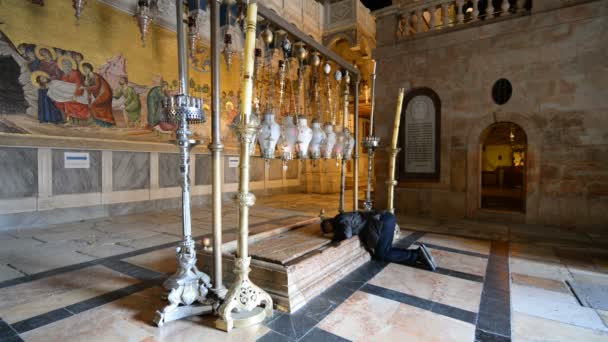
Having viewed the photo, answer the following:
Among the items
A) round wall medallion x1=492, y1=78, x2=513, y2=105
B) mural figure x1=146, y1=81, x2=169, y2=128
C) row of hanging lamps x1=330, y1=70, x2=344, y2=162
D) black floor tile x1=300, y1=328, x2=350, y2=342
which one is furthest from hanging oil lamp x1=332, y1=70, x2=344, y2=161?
mural figure x1=146, y1=81, x2=169, y2=128

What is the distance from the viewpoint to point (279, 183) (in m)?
11.7

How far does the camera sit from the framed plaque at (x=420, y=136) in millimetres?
6871

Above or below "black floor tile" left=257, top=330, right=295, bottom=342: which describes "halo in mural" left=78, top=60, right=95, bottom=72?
above

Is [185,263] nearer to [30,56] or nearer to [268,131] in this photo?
[268,131]

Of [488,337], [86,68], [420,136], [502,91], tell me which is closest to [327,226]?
[488,337]

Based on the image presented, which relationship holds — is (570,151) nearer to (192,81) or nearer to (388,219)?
(388,219)

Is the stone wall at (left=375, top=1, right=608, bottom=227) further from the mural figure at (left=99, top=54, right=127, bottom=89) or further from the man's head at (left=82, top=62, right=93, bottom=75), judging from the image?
the man's head at (left=82, top=62, right=93, bottom=75)

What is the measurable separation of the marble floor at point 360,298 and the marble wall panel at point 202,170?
4364 mm

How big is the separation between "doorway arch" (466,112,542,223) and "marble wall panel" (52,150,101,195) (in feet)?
26.6

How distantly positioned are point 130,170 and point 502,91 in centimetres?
848

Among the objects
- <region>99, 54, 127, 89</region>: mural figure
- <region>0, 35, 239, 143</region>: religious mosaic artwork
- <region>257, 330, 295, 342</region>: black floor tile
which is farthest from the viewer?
<region>99, 54, 127, 89</region>: mural figure

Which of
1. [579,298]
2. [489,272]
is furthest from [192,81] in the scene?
[579,298]

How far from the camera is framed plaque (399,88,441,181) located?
687 centimetres

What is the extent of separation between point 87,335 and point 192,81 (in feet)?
24.7
